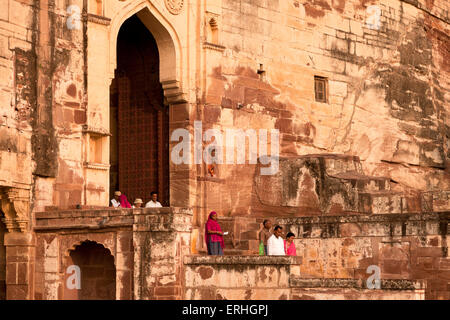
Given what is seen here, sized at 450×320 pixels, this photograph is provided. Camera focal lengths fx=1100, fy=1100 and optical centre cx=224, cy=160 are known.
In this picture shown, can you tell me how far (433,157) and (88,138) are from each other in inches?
411

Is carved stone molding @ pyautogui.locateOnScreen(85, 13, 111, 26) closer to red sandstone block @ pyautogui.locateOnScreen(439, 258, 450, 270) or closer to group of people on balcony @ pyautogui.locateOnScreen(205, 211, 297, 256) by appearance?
group of people on balcony @ pyautogui.locateOnScreen(205, 211, 297, 256)

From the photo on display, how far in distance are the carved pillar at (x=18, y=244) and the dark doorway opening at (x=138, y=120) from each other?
4104 millimetres

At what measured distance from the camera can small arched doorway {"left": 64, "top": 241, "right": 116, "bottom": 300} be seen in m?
15.5

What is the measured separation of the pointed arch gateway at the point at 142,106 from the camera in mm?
19344

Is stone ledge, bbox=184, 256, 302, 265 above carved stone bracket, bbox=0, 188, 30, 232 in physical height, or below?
below

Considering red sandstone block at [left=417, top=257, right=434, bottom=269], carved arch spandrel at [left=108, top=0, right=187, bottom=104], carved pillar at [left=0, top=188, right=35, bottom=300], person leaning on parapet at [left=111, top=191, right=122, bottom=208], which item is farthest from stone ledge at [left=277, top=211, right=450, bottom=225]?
carved pillar at [left=0, top=188, right=35, bottom=300]

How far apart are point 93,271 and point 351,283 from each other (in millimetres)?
3661

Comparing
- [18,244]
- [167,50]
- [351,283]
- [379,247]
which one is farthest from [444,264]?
[18,244]

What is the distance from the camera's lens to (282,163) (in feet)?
64.6

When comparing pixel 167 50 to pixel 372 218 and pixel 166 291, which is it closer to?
pixel 372 218

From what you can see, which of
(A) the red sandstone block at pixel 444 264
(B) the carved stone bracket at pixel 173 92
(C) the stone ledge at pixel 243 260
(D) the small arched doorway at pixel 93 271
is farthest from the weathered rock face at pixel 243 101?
(C) the stone ledge at pixel 243 260

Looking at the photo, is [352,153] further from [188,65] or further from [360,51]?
[188,65]

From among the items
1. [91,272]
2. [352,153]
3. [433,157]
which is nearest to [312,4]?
[352,153]

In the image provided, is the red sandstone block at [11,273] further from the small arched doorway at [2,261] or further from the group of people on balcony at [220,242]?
the group of people on balcony at [220,242]
